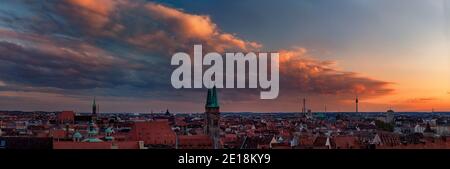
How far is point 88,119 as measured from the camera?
64.1 ft
